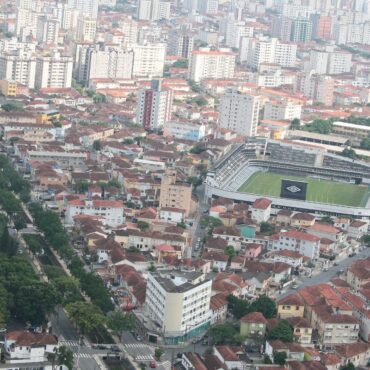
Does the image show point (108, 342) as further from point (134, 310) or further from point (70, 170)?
point (70, 170)

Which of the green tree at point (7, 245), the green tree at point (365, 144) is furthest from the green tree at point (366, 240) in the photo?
the green tree at point (365, 144)

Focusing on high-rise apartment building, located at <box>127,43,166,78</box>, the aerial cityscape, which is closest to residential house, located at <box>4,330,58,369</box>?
the aerial cityscape

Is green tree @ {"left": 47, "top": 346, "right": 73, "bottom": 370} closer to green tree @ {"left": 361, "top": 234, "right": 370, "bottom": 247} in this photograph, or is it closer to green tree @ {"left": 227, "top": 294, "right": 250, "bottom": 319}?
green tree @ {"left": 227, "top": 294, "right": 250, "bottom": 319}

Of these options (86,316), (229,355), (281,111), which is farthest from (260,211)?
(281,111)

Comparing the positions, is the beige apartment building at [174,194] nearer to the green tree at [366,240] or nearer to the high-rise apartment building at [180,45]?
the green tree at [366,240]

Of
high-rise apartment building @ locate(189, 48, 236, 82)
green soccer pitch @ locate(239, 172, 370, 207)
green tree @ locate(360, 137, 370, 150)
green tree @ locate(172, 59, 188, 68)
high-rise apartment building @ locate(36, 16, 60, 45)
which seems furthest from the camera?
high-rise apartment building @ locate(36, 16, 60, 45)

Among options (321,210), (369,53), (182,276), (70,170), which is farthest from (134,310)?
(369,53)
